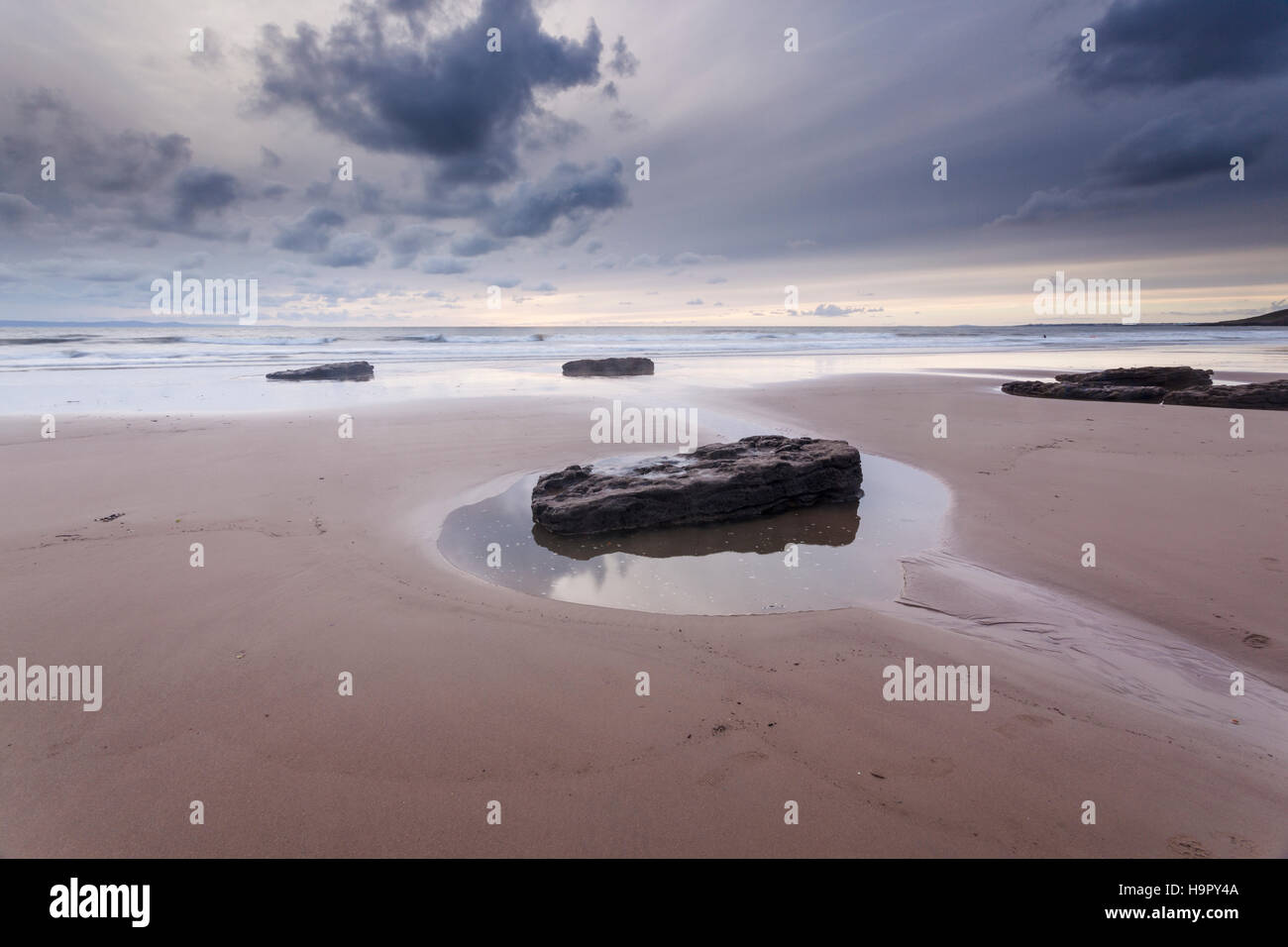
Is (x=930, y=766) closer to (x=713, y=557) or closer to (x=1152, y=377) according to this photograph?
(x=713, y=557)

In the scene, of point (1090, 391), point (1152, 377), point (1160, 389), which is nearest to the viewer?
point (1160, 389)

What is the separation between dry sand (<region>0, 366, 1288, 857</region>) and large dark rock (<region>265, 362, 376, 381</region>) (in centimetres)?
1473

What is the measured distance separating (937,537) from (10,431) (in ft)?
51.0

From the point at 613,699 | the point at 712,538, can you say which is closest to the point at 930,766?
the point at 613,699

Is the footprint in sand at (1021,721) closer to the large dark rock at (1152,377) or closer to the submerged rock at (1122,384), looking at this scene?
the submerged rock at (1122,384)

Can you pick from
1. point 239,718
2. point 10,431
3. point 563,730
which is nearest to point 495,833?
point 563,730

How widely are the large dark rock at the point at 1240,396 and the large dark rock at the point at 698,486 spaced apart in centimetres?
1378

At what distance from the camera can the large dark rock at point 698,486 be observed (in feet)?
21.3

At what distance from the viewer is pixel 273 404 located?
14938 millimetres

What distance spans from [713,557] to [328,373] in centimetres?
1983

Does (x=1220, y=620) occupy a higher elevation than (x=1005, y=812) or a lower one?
higher

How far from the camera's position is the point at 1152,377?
17.2 m
